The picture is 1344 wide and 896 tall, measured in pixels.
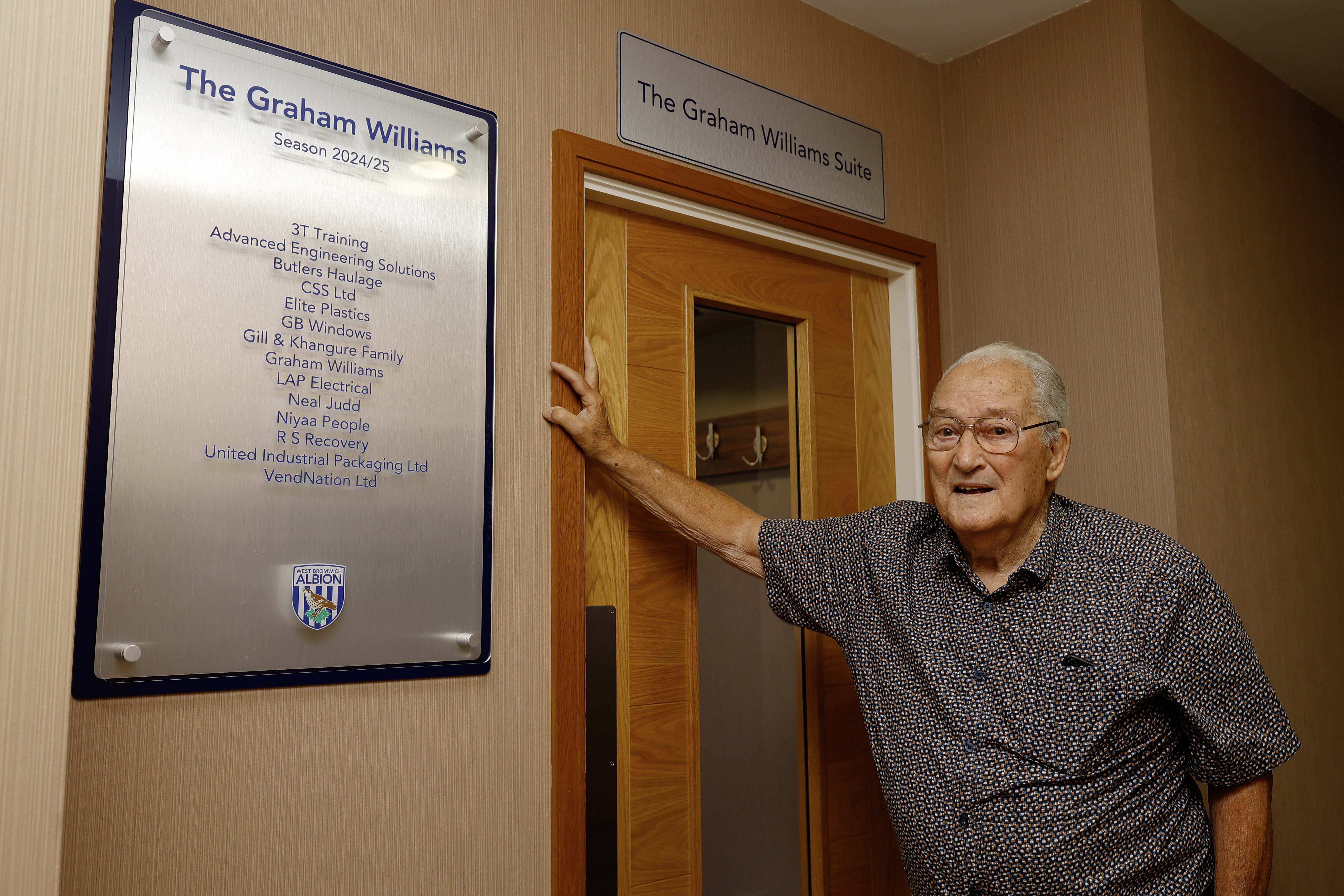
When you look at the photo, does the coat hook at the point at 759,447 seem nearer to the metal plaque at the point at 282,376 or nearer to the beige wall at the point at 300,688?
the beige wall at the point at 300,688

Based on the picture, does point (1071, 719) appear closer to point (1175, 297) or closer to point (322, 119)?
point (1175, 297)

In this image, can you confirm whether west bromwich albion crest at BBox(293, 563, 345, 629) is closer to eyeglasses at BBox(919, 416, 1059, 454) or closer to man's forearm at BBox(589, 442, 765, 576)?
man's forearm at BBox(589, 442, 765, 576)

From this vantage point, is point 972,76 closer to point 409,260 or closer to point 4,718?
point 409,260

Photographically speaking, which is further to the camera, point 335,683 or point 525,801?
point 525,801

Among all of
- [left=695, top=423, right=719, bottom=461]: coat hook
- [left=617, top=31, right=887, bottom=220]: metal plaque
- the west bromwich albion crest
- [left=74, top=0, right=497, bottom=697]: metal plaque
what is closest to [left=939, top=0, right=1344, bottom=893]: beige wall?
[left=617, top=31, right=887, bottom=220]: metal plaque

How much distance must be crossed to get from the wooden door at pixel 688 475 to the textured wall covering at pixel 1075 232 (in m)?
0.38

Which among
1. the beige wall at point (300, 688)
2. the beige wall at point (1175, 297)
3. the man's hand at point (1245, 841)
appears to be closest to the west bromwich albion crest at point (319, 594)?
the beige wall at point (300, 688)

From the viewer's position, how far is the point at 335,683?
1538 millimetres

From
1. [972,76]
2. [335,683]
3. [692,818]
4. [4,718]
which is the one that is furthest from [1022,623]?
[972,76]

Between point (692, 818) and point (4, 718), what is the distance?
4.31 feet

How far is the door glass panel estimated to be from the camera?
2.10 meters

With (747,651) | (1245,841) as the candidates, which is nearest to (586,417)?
(747,651)

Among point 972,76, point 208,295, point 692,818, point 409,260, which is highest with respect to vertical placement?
point 972,76

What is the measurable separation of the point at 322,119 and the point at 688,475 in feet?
3.12
